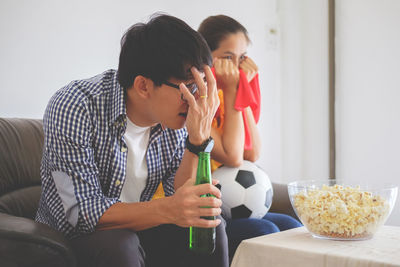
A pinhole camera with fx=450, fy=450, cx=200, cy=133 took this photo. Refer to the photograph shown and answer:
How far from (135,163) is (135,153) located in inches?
1.2

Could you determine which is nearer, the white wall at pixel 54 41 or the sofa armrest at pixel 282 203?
the white wall at pixel 54 41

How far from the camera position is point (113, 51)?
2.26 metres

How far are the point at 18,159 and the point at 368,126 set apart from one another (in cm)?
235

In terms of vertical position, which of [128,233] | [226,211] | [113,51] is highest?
[113,51]

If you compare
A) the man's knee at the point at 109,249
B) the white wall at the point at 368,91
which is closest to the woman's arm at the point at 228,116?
the man's knee at the point at 109,249

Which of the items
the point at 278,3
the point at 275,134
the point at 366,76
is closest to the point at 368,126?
the point at 366,76

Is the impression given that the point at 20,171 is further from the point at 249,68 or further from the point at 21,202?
the point at 249,68

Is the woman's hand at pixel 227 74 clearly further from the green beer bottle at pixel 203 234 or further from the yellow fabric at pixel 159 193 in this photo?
the green beer bottle at pixel 203 234

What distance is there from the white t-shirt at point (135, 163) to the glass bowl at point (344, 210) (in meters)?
0.50

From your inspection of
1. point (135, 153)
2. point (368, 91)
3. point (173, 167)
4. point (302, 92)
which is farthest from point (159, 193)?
point (302, 92)

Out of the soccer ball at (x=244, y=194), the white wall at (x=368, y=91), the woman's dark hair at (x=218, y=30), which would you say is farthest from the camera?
the white wall at (x=368, y=91)

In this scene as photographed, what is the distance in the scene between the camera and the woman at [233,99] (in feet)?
5.91

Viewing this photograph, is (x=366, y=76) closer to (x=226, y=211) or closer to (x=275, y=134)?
(x=275, y=134)

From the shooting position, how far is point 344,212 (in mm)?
1103
